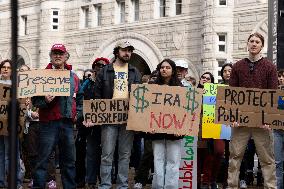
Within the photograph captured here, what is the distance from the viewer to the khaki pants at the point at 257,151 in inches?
289

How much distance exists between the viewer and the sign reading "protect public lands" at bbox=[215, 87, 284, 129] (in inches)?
288

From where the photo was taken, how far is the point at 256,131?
740 cm

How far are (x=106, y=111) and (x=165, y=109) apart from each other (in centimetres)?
78

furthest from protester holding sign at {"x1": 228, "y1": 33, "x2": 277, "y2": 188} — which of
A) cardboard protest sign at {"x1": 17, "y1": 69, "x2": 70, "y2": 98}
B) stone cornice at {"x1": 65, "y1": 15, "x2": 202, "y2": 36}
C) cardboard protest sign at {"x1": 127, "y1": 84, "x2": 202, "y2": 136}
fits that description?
stone cornice at {"x1": 65, "y1": 15, "x2": 202, "y2": 36}

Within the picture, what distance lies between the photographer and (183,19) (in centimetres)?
2705

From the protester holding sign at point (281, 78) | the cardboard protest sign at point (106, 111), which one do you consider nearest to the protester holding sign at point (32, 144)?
the cardboard protest sign at point (106, 111)

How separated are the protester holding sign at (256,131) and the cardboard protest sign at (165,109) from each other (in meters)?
0.53

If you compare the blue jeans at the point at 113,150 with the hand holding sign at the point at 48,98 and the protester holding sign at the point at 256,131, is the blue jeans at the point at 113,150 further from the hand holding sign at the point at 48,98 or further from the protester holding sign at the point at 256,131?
the protester holding sign at the point at 256,131

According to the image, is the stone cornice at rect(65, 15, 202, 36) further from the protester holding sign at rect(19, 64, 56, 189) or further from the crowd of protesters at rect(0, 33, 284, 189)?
the crowd of protesters at rect(0, 33, 284, 189)

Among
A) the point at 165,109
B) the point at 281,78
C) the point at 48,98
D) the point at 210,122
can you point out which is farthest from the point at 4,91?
the point at 281,78

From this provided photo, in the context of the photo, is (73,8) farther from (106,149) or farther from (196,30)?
(106,149)

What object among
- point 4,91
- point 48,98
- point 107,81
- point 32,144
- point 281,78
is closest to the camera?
point 48,98

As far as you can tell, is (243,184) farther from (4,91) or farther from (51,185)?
(4,91)

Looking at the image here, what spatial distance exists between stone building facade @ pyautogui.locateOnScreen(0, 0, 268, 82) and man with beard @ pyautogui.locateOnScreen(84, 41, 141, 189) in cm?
1676
